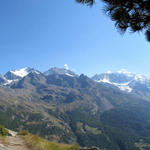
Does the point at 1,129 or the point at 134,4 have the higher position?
the point at 134,4

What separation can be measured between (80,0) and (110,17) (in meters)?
2.17

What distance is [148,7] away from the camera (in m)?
9.79

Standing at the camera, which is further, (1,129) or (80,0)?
(1,129)

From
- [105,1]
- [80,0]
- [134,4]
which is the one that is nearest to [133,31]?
[134,4]

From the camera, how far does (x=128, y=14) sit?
420 inches

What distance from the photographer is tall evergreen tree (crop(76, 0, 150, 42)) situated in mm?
10250

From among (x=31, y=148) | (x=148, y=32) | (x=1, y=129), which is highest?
(x=148, y=32)

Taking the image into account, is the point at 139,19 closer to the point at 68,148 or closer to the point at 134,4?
the point at 134,4

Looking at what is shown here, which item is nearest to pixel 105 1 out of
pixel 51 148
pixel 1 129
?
pixel 51 148

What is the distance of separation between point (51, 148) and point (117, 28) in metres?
9.24

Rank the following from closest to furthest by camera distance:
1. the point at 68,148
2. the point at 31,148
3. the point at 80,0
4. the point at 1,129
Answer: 1. the point at 80,0
2. the point at 31,148
3. the point at 68,148
4. the point at 1,129

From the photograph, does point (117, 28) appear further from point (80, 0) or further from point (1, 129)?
point (1, 129)

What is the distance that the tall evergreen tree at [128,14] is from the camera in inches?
404

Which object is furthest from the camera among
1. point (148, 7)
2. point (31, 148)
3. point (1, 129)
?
point (1, 129)
